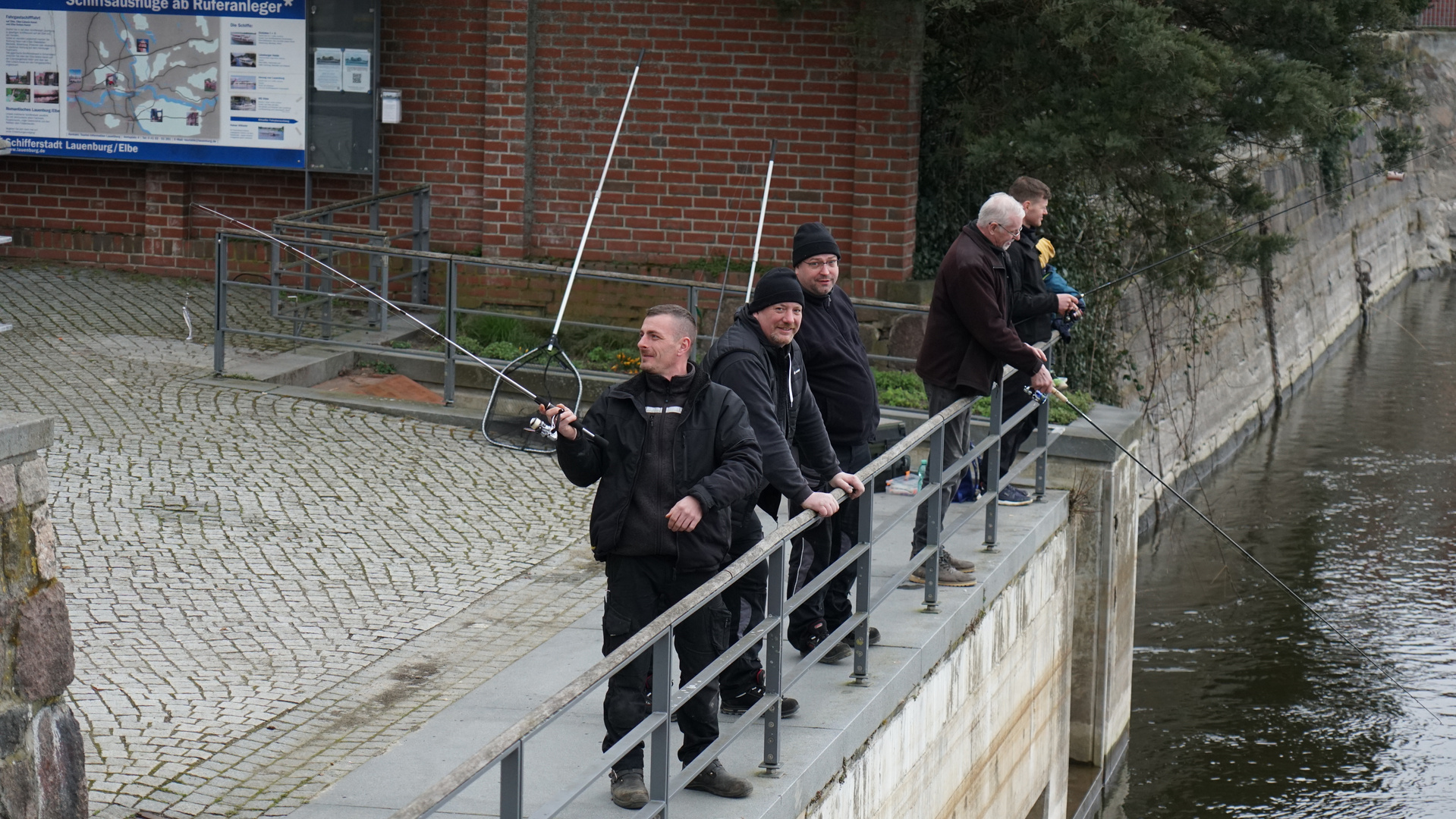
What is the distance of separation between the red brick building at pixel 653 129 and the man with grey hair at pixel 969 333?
5.51m

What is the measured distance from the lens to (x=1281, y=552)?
637 inches

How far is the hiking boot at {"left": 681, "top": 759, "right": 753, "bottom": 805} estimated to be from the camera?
16.7ft

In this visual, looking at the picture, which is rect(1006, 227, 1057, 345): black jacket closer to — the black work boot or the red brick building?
the black work boot

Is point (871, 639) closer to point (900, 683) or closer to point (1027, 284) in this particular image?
point (900, 683)

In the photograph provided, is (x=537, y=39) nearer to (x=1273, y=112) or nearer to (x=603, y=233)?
(x=603, y=233)

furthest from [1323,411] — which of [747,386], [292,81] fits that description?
[747,386]

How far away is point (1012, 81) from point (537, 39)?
155 inches

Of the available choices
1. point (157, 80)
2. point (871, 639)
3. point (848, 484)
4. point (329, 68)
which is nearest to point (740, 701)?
point (848, 484)

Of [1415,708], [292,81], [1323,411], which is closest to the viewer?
[1415,708]

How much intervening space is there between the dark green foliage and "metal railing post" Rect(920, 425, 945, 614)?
4.81m

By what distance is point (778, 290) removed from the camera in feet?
18.5

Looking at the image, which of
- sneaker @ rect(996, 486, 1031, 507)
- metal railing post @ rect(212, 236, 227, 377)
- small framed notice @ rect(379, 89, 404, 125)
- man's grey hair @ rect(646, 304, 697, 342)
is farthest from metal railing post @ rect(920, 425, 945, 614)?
small framed notice @ rect(379, 89, 404, 125)

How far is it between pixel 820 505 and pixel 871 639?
133cm

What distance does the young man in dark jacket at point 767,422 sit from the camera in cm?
553
